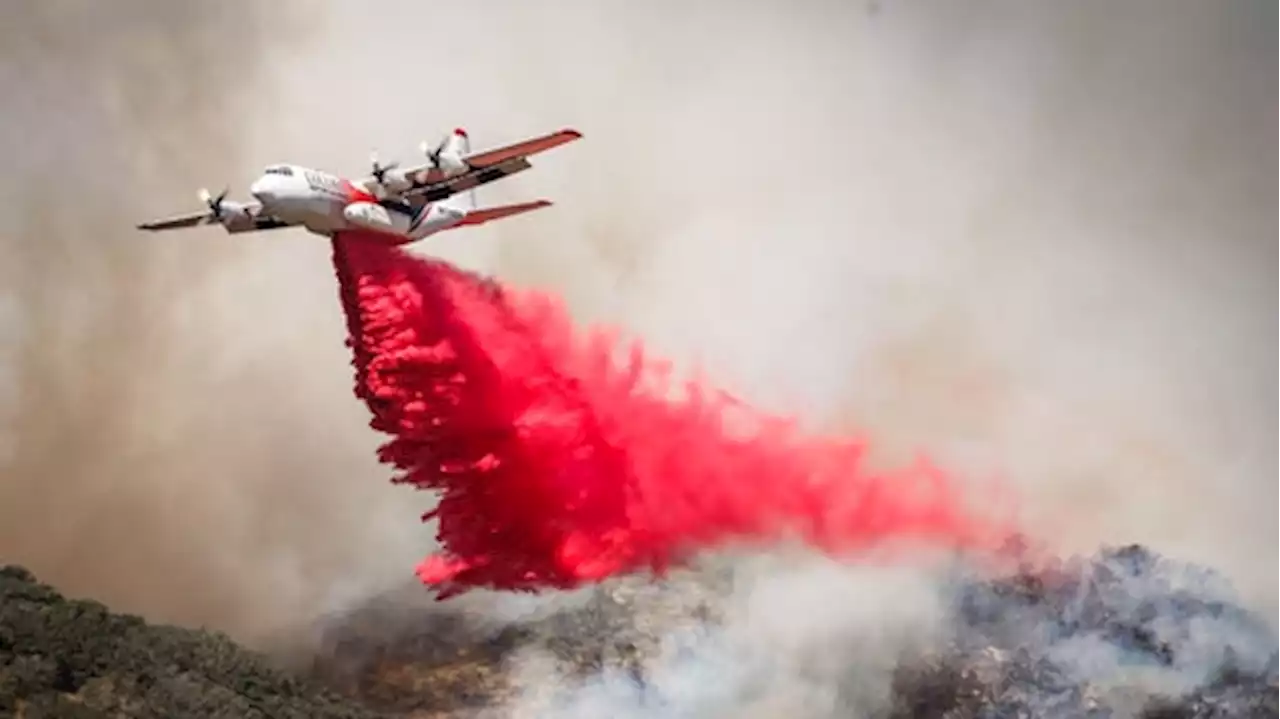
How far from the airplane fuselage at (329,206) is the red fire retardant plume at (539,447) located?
0.82m

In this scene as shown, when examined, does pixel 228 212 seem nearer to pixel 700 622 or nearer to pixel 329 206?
pixel 329 206

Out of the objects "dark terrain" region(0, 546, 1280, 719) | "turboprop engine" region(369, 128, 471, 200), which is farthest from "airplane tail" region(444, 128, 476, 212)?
"dark terrain" region(0, 546, 1280, 719)

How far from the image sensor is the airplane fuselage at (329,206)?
3731 centimetres

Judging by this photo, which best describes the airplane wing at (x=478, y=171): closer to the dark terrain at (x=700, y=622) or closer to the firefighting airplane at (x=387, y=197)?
the firefighting airplane at (x=387, y=197)

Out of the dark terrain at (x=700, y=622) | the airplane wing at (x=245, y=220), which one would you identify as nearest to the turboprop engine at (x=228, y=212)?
the airplane wing at (x=245, y=220)

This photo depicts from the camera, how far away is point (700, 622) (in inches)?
1991

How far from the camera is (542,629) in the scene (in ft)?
184

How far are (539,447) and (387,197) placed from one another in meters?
8.60

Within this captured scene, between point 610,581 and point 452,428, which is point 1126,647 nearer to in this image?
point 610,581

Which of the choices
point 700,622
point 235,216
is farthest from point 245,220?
point 700,622

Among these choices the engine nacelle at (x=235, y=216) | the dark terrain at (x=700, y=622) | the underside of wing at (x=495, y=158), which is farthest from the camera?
the dark terrain at (x=700, y=622)

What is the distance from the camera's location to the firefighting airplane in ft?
123

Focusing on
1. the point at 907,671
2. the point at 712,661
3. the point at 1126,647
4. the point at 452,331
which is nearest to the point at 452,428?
the point at 452,331

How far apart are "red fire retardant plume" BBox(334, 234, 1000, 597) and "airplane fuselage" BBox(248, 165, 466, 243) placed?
0.82 m
